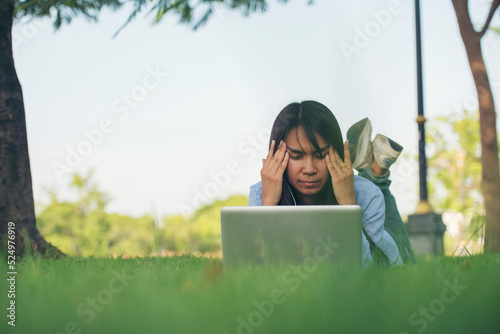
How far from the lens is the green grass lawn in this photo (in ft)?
5.43

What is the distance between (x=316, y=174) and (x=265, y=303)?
1.87m

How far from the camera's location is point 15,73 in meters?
5.31

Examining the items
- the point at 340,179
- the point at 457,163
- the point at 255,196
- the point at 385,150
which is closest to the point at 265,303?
the point at 340,179

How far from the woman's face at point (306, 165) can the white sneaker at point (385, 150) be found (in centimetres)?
111

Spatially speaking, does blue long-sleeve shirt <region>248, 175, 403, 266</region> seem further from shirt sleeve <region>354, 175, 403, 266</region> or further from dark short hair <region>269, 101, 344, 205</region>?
dark short hair <region>269, 101, 344, 205</region>

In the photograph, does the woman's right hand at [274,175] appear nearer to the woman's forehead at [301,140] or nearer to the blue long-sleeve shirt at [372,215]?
the woman's forehead at [301,140]

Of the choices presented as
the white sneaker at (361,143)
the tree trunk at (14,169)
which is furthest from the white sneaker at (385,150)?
the tree trunk at (14,169)

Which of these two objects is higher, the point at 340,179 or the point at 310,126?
the point at 310,126

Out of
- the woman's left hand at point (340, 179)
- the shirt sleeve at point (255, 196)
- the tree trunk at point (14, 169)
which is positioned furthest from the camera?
the tree trunk at point (14, 169)

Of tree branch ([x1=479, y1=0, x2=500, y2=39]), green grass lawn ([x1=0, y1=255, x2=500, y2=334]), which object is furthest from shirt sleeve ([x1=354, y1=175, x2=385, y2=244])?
tree branch ([x1=479, y1=0, x2=500, y2=39])

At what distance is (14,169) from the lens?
5066 mm

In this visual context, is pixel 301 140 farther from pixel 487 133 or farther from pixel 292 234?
pixel 487 133

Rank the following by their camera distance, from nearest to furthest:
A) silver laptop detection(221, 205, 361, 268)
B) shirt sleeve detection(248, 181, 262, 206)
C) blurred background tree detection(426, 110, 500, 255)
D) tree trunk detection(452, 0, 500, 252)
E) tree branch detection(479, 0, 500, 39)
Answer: silver laptop detection(221, 205, 361, 268) < shirt sleeve detection(248, 181, 262, 206) < tree trunk detection(452, 0, 500, 252) < tree branch detection(479, 0, 500, 39) < blurred background tree detection(426, 110, 500, 255)

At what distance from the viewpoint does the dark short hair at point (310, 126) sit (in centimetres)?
367
